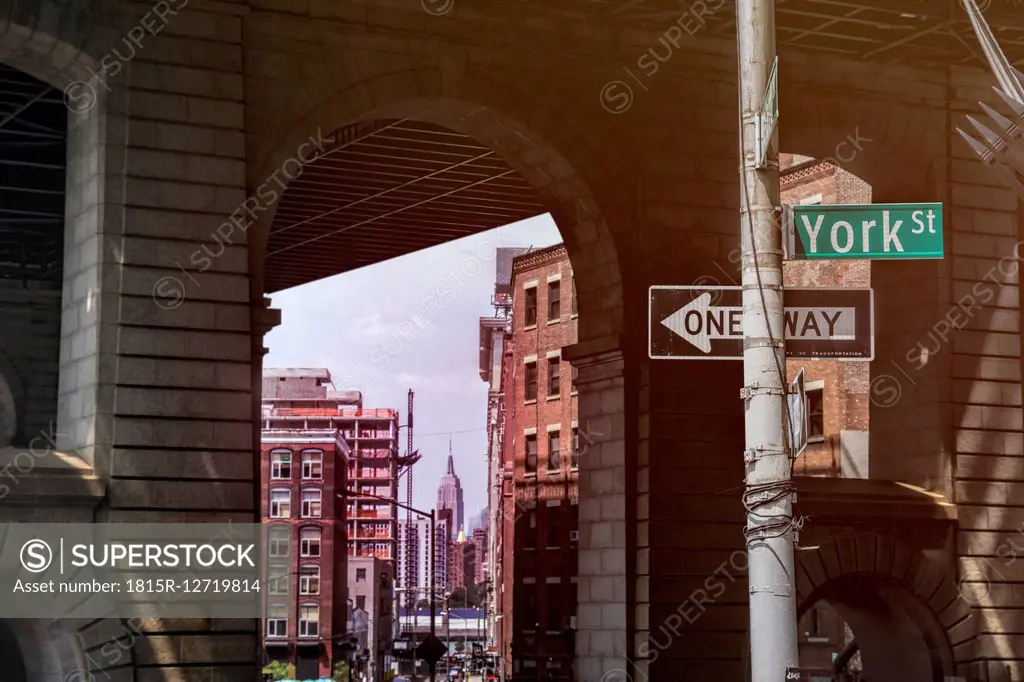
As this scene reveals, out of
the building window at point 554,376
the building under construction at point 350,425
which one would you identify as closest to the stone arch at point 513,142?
the building window at point 554,376

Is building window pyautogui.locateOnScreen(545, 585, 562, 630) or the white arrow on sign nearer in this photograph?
the white arrow on sign

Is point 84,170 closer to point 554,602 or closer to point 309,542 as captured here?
point 554,602

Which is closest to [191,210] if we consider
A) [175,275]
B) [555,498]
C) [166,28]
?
[175,275]

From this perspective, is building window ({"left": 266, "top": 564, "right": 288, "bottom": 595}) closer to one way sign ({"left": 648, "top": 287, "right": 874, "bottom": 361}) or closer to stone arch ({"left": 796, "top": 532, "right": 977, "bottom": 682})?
stone arch ({"left": 796, "top": 532, "right": 977, "bottom": 682})

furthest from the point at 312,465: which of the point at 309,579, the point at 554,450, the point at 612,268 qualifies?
the point at 612,268

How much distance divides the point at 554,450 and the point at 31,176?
35.8m

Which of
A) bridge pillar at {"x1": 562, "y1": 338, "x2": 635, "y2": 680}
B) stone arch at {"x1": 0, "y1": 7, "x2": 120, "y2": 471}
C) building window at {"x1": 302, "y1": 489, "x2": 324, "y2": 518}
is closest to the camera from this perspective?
stone arch at {"x1": 0, "y1": 7, "x2": 120, "y2": 471}

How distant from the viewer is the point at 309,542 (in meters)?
115

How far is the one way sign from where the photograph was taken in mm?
11219

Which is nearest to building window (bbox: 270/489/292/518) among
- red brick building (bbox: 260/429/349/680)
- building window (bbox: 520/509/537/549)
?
red brick building (bbox: 260/429/349/680)

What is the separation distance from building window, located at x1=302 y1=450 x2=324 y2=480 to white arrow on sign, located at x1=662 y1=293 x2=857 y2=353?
106 m

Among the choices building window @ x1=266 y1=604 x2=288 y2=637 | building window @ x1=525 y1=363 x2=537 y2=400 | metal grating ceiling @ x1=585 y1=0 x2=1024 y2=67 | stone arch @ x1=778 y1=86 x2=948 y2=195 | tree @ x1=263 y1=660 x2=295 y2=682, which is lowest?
tree @ x1=263 y1=660 x2=295 y2=682

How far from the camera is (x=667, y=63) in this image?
2772 centimetres

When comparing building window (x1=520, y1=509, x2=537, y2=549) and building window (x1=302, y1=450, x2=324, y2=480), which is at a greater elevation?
building window (x1=302, y1=450, x2=324, y2=480)
